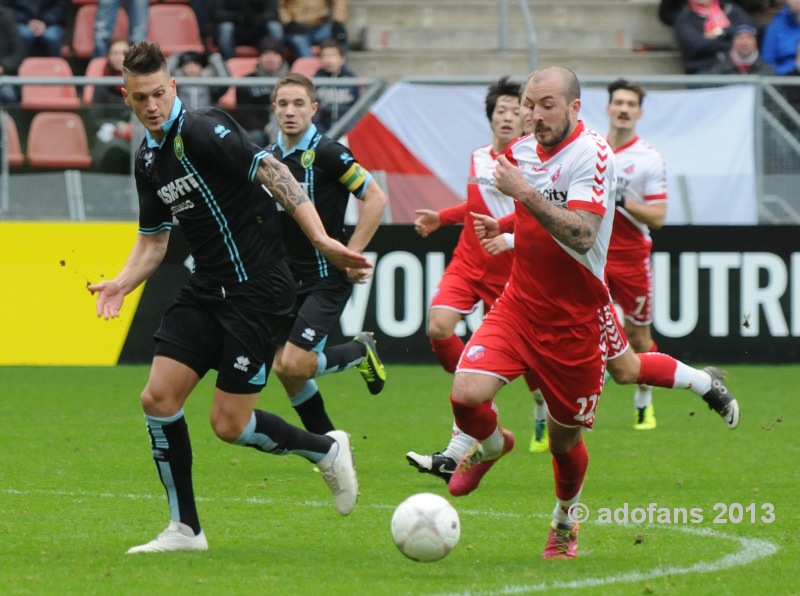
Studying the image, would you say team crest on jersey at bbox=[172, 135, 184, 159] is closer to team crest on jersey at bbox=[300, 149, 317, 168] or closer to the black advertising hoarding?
team crest on jersey at bbox=[300, 149, 317, 168]

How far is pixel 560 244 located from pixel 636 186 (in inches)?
167

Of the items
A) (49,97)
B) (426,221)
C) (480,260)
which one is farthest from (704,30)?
(426,221)

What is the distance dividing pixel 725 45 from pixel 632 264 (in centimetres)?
815

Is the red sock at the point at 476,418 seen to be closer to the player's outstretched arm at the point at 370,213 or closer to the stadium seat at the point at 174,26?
the player's outstretched arm at the point at 370,213

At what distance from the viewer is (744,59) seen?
55.8 feet

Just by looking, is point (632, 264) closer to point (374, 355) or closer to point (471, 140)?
point (374, 355)

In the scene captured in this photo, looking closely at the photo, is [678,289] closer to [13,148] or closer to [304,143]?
[304,143]

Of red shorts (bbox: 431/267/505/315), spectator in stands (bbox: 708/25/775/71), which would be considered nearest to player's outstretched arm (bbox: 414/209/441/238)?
red shorts (bbox: 431/267/505/315)

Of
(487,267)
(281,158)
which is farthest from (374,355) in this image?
(281,158)

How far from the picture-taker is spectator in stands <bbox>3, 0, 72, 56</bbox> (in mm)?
17656

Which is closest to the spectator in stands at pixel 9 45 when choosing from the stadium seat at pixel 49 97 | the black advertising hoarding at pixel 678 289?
the stadium seat at pixel 49 97

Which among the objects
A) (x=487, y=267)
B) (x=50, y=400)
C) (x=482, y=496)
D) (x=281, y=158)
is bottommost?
(x=50, y=400)

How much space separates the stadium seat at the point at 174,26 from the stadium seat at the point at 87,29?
13.2 inches

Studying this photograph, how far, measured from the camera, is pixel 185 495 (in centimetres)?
646
